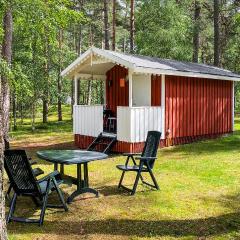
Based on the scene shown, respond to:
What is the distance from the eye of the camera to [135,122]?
12.1m

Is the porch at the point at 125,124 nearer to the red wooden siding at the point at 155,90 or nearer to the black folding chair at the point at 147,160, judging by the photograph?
the red wooden siding at the point at 155,90

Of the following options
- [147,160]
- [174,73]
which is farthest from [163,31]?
[147,160]

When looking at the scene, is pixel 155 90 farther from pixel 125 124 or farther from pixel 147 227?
pixel 147 227

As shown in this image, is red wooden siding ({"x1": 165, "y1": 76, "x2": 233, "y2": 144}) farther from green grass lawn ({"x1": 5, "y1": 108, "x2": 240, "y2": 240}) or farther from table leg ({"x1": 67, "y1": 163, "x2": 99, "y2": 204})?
table leg ({"x1": 67, "y1": 163, "x2": 99, "y2": 204})

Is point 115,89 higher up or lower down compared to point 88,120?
higher up

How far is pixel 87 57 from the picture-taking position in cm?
1330

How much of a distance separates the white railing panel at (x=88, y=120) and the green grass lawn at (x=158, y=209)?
3.11 m

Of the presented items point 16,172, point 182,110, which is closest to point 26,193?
point 16,172

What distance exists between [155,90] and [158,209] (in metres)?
7.48

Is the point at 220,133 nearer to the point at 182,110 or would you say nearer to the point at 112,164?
the point at 182,110

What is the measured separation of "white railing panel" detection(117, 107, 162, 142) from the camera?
12.0 meters

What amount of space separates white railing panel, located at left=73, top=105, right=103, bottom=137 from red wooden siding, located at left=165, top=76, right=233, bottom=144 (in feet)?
7.51

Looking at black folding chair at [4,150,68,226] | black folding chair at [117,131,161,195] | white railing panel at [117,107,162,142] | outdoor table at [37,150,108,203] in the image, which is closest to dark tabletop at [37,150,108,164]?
outdoor table at [37,150,108,203]

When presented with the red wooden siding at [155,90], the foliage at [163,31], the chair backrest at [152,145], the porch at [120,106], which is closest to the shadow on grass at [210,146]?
the porch at [120,106]
